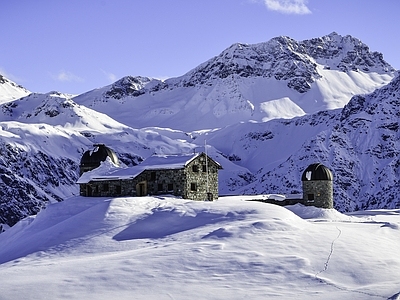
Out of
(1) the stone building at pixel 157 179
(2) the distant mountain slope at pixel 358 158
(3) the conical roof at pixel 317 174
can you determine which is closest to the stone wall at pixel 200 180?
(1) the stone building at pixel 157 179

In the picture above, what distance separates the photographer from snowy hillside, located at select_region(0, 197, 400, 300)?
92.1ft

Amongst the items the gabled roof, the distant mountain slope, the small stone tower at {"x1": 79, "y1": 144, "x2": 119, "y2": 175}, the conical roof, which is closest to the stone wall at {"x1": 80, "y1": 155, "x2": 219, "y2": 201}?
the gabled roof

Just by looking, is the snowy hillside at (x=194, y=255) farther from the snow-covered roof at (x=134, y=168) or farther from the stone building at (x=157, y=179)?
the snow-covered roof at (x=134, y=168)

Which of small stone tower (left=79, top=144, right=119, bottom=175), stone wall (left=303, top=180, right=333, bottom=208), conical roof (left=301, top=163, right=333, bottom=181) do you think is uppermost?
small stone tower (left=79, top=144, right=119, bottom=175)

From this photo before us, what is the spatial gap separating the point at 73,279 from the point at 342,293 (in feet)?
38.0

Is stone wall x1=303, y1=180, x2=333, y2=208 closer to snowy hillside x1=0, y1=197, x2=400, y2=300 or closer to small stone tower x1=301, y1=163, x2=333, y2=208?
Result: small stone tower x1=301, y1=163, x2=333, y2=208

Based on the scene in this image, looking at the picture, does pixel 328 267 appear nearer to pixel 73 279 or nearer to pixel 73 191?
pixel 73 279

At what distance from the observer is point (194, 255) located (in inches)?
1293

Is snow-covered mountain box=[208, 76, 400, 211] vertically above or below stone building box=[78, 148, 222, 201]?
above

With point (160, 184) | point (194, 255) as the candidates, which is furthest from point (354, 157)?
point (194, 255)

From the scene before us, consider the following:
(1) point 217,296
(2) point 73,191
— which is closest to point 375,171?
(2) point 73,191

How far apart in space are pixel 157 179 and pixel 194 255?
76.4 feet

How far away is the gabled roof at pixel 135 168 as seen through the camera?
182 feet

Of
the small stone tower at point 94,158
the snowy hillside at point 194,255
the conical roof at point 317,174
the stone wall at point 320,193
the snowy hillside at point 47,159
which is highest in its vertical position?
the snowy hillside at point 47,159
